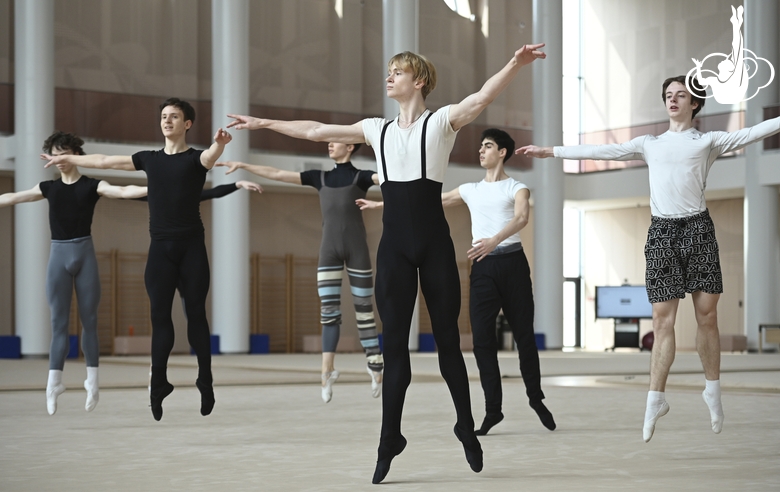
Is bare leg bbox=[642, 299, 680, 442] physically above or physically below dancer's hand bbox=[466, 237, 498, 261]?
below

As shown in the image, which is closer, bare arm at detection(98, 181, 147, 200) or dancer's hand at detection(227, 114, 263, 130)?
dancer's hand at detection(227, 114, 263, 130)

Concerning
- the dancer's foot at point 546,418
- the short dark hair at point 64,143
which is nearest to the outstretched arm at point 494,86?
the dancer's foot at point 546,418

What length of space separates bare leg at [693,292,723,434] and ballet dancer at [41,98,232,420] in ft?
8.81

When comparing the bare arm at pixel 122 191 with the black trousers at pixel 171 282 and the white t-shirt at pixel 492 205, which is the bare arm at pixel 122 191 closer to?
the black trousers at pixel 171 282

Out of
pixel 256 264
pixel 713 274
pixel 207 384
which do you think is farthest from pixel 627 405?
pixel 256 264

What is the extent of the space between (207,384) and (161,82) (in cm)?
1489

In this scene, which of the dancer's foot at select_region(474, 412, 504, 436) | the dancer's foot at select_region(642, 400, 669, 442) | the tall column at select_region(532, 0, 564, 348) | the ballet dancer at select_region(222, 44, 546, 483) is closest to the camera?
the ballet dancer at select_region(222, 44, 546, 483)

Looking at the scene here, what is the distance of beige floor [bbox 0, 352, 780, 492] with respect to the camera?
11.4 ft

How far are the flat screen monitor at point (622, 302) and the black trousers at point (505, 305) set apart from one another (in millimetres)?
17334

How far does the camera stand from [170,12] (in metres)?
19.6

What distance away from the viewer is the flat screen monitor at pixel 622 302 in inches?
877

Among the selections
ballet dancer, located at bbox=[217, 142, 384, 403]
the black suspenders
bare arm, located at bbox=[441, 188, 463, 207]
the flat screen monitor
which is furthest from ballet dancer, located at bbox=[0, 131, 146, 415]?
the flat screen monitor

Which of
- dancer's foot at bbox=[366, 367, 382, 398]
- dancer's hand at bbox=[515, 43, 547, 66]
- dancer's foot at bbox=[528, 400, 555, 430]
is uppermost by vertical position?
dancer's hand at bbox=[515, 43, 547, 66]

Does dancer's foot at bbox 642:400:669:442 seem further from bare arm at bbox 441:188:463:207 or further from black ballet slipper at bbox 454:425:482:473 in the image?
bare arm at bbox 441:188:463:207
